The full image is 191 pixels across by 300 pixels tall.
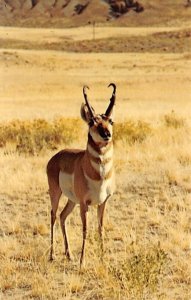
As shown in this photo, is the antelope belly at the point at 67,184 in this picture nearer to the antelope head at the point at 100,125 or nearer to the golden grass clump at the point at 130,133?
the antelope head at the point at 100,125

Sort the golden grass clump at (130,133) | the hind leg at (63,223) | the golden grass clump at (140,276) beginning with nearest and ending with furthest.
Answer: the golden grass clump at (140,276), the hind leg at (63,223), the golden grass clump at (130,133)

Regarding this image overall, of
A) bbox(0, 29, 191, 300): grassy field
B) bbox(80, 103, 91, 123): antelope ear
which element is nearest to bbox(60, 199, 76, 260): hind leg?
bbox(0, 29, 191, 300): grassy field

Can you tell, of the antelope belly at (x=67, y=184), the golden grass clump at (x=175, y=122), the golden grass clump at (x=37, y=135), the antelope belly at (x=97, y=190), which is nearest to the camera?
the antelope belly at (x=97, y=190)

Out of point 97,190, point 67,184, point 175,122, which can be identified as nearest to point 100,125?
point 97,190

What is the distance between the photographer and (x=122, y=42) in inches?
→ 2997

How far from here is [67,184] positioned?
6.77 metres

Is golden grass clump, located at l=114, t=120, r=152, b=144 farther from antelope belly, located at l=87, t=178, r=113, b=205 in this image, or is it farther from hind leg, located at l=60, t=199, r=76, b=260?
antelope belly, located at l=87, t=178, r=113, b=205

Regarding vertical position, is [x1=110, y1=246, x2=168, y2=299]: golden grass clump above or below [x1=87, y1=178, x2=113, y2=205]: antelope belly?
below

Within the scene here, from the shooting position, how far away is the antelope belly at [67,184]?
22.0 feet

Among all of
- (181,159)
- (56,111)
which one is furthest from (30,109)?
(181,159)

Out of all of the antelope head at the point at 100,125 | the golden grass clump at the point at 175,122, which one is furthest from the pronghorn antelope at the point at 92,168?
the golden grass clump at the point at 175,122

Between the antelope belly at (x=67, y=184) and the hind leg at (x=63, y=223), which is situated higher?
the antelope belly at (x=67, y=184)

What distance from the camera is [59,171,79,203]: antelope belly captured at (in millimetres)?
6694

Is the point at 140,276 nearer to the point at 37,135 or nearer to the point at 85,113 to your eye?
the point at 85,113
